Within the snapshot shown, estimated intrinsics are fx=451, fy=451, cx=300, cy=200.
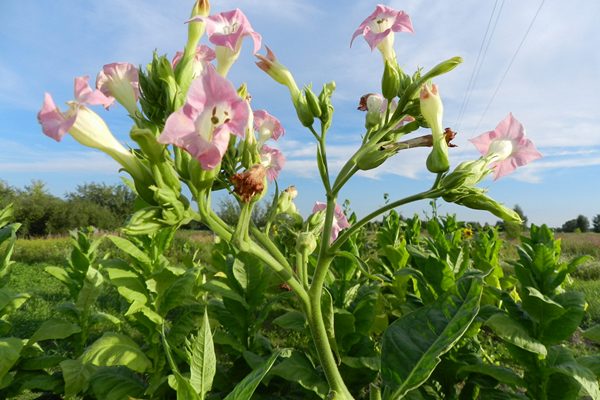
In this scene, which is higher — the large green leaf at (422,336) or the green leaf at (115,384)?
the large green leaf at (422,336)

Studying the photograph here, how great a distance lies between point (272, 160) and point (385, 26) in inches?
23.6

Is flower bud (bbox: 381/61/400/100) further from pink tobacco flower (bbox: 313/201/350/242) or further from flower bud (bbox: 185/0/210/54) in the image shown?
flower bud (bbox: 185/0/210/54)

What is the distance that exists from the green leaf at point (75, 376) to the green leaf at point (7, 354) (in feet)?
0.74

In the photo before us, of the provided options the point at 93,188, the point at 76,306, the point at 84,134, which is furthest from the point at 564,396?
the point at 93,188

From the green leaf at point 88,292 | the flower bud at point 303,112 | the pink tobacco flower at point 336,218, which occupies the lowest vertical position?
the green leaf at point 88,292

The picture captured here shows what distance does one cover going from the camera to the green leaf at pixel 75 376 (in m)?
2.16

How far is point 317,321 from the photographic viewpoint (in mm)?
1255

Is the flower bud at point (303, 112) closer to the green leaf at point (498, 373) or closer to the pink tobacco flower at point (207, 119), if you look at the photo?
the pink tobacco flower at point (207, 119)

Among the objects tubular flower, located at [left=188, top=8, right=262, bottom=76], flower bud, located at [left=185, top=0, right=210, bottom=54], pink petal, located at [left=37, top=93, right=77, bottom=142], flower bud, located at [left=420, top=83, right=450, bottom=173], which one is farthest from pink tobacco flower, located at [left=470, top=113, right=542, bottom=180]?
pink petal, located at [left=37, top=93, right=77, bottom=142]

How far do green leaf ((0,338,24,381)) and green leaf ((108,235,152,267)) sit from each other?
0.67m

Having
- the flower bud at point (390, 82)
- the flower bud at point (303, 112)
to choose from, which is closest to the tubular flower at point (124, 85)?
the flower bud at point (303, 112)

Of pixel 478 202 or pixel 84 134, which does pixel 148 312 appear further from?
pixel 478 202

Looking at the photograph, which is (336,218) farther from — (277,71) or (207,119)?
(207,119)

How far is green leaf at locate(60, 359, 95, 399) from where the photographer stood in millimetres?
2158
